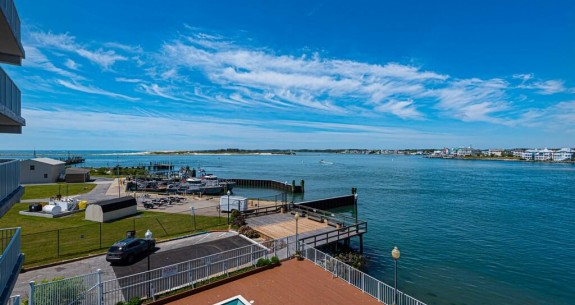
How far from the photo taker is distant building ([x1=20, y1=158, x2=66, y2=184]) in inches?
2285

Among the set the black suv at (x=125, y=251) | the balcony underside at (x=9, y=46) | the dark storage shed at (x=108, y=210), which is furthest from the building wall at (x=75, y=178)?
the balcony underside at (x=9, y=46)

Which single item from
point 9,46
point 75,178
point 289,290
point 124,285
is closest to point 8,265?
point 9,46

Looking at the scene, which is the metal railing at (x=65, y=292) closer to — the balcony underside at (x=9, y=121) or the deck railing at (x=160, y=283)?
the deck railing at (x=160, y=283)

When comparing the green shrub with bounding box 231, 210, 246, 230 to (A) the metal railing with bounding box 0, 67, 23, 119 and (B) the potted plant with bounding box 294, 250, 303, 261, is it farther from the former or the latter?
(A) the metal railing with bounding box 0, 67, 23, 119

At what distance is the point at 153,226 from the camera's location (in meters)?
27.6

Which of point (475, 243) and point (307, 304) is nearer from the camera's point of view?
point (307, 304)

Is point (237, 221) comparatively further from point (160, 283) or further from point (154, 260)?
point (160, 283)

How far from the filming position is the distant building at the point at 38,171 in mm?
58031

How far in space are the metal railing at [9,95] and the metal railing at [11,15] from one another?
1392 mm

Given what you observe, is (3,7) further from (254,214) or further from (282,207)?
(282,207)

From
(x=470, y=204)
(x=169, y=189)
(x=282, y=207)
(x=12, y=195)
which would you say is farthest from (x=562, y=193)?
(x=12, y=195)

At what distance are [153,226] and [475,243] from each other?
100ft

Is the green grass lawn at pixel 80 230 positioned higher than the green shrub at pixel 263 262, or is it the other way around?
the green shrub at pixel 263 262

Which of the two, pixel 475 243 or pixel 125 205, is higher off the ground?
pixel 125 205
